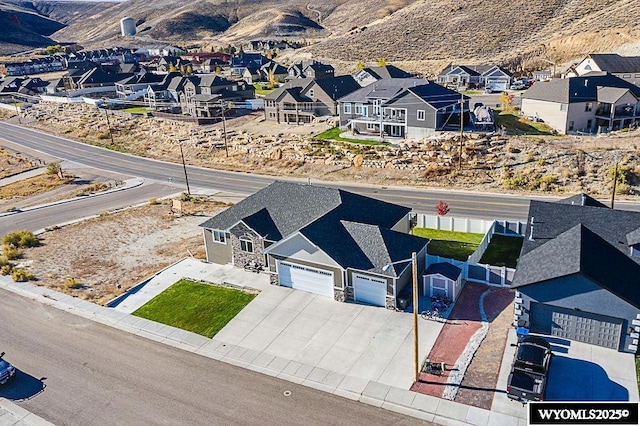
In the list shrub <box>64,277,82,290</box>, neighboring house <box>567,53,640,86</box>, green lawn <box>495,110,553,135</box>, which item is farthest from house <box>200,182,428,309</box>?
neighboring house <box>567,53,640,86</box>

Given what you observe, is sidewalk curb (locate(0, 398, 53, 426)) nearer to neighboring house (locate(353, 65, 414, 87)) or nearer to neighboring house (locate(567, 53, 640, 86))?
neighboring house (locate(353, 65, 414, 87))

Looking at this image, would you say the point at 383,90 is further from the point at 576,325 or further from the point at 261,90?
the point at 576,325

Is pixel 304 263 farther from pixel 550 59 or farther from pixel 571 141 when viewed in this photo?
pixel 550 59

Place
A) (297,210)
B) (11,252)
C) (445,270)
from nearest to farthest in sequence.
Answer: (445,270) < (297,210) < (11,252)

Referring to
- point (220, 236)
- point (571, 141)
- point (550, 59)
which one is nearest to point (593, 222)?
point (220, 236)

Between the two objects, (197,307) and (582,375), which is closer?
(582,375)

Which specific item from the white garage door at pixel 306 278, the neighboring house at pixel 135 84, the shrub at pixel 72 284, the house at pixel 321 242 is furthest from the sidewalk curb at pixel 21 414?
the neighboring house at pixel 135 84

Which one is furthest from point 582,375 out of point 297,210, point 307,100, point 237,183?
point 307,100
